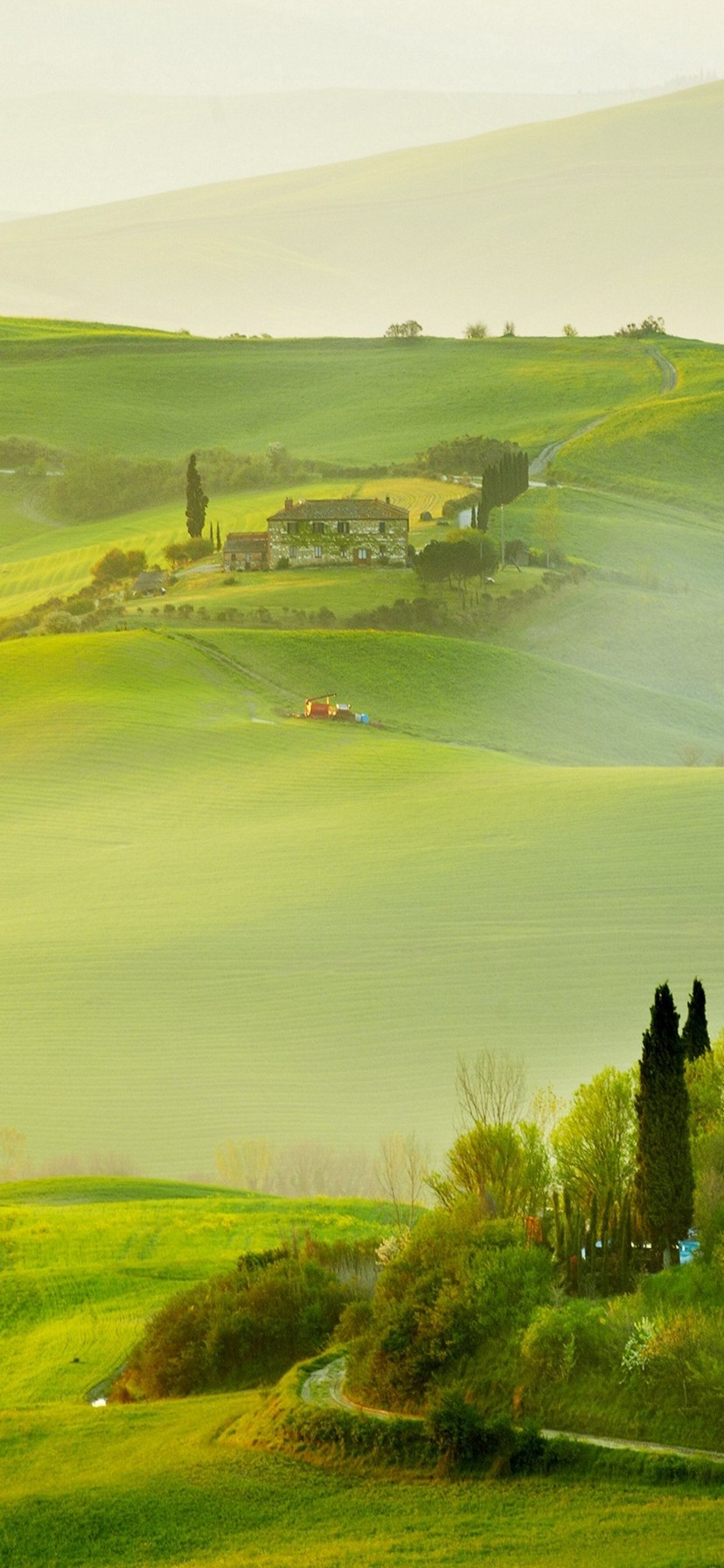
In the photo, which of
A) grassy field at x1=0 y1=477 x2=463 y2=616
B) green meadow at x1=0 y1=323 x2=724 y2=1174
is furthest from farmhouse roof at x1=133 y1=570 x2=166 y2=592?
grassy field at x1=0 y1=477 x2=463 y2=616

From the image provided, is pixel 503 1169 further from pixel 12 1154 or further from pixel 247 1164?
pixel 12 1154

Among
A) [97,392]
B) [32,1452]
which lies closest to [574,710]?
[32,1452]

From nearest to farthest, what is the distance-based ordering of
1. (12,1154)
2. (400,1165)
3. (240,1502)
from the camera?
1. (240,1502)
2. (400,1165)
3. (12,1154)

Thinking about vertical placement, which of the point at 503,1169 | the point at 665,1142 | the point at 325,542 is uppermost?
the point at 325,542

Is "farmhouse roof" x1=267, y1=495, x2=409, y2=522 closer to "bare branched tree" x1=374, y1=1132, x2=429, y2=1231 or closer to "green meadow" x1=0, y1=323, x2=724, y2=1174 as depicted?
"green meadow" x1=0, y1=323, x2=724, y2=1174

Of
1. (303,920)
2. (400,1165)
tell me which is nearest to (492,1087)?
(400,1165)

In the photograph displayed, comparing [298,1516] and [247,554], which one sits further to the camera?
[247,554]
